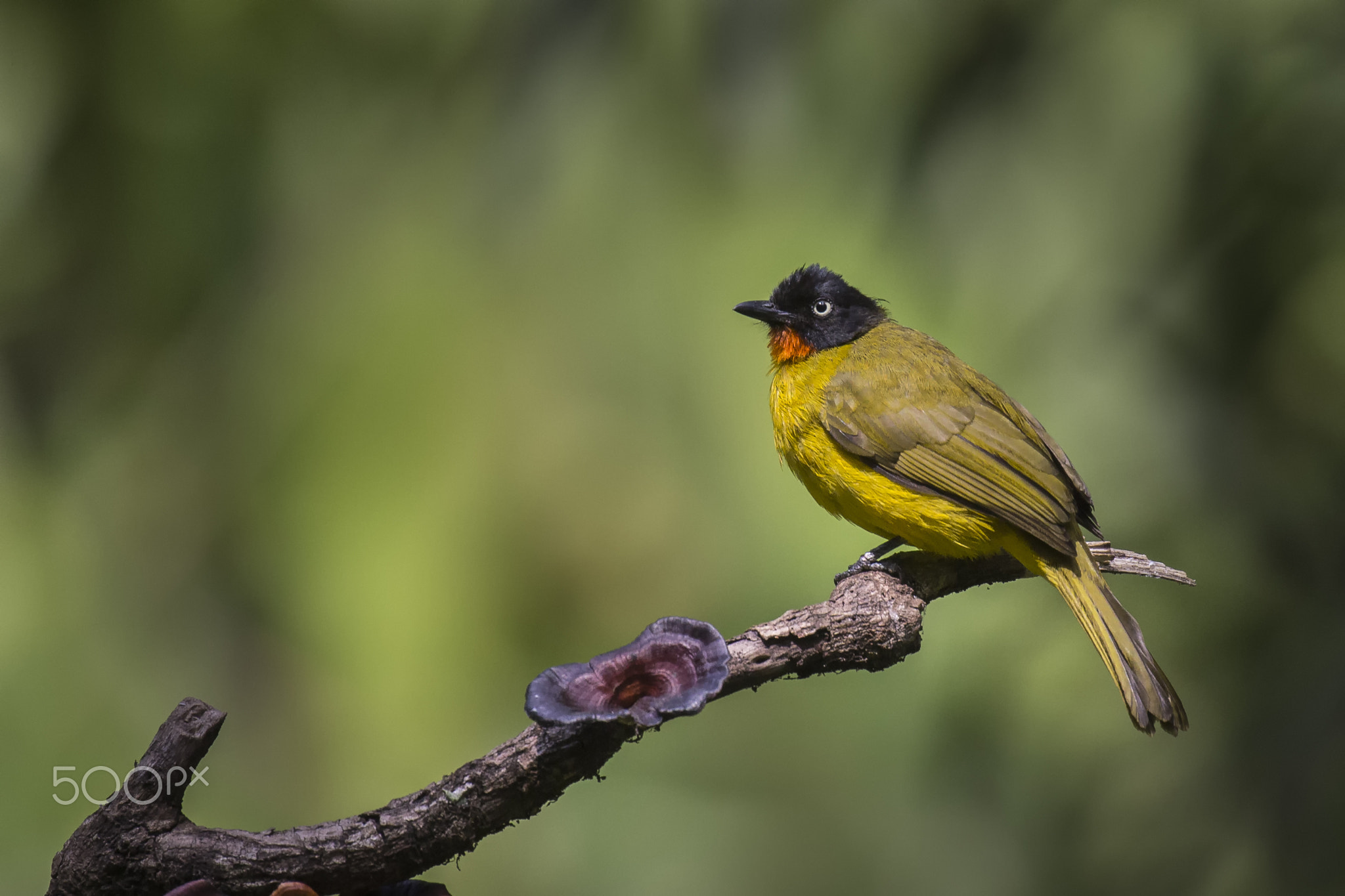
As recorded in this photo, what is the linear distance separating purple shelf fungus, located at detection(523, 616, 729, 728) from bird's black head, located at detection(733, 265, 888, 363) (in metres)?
1.74

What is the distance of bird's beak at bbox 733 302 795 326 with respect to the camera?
3.53 meters

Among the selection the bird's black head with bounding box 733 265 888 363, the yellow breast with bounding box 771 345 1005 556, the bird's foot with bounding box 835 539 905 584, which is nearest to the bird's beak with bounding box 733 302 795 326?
the bird's black head with bounding box 733 265 888 363

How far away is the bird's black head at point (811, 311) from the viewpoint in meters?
3.53

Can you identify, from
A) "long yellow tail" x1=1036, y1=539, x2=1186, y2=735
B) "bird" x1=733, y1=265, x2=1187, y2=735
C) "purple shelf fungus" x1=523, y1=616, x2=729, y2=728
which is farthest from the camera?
"bird" x1=733, y1=265, x2=1187, y2=735

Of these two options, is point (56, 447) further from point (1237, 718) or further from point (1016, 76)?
point (1237, 718)

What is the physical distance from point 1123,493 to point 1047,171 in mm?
1268

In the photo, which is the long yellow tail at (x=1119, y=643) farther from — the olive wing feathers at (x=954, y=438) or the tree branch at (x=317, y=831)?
the tree branch at (x=317, y=831)

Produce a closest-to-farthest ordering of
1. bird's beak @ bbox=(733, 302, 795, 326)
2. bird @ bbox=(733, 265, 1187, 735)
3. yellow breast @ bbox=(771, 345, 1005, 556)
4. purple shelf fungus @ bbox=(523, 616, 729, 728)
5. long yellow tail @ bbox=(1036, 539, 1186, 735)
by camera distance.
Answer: purple shelf fungus @ bbox=(523, 616, 729, 728)
long yellow tail @ bbox=(1036, 539, 1186, 735)
bird @ bbox=(733, 265, 1187, 735)
yellow breast @ bbox=(771, 345, 1005, 556)
bird's beak @ bbox=(733, 302, 795, 326)

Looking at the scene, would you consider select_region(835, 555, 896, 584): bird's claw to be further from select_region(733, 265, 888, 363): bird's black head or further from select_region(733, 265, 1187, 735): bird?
select_region(733, 265, 888, 363): bird's black head

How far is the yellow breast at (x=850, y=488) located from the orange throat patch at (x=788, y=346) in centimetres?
5

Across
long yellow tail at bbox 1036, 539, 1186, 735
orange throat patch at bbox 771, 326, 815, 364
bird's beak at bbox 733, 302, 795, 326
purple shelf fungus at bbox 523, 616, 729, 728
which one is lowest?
long yellow tail at bbox 1036, 539, 1186, 735

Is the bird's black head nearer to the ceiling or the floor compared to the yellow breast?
nearer to the ceiling

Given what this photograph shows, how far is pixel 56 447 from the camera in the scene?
445 cm

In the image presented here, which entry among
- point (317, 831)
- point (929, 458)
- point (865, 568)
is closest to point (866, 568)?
point (865, 568)
